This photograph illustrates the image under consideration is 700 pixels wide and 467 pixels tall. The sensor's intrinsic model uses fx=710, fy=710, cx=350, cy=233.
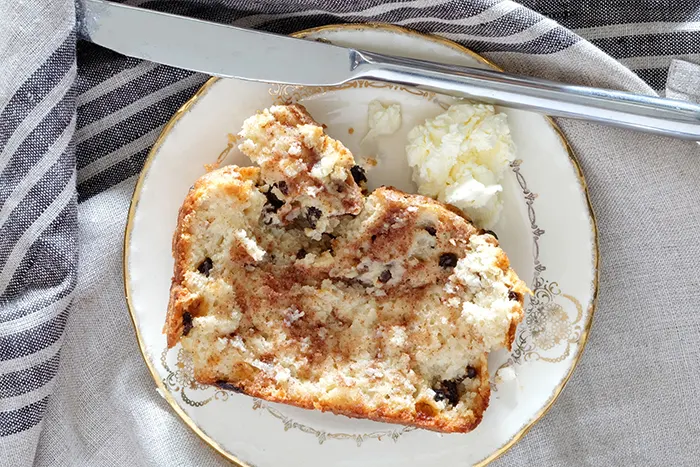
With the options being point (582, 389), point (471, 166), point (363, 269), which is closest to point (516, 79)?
point (471, 166)

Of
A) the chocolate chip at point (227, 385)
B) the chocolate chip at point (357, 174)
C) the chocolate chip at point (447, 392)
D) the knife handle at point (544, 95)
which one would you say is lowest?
the chocolate chip at point (447, 392)

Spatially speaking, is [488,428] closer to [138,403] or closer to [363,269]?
[363,269]

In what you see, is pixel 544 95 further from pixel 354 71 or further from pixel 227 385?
pixel 227 385

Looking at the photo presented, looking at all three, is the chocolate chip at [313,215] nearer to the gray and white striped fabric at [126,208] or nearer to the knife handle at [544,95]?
the knife handle at [544,95]

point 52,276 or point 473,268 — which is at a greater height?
point 473,268

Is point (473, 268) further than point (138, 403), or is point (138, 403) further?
point (138, 403)

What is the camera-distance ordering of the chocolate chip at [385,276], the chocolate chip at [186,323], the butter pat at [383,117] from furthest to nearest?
the butter pat at [383,117] → the chocolate chip at [385,276] → the chocolate chip at [186,323]

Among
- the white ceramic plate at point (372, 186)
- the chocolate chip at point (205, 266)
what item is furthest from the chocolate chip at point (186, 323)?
the white ceramic plate at point (372, 186)
